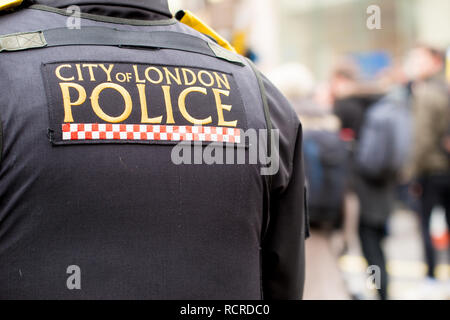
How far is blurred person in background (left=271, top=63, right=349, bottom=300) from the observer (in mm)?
4871

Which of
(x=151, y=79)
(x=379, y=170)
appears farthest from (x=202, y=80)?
(x=379, y=170)

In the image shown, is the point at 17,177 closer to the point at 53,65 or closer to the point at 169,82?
the point at 53,65

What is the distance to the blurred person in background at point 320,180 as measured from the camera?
4871mm

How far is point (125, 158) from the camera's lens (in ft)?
5.81

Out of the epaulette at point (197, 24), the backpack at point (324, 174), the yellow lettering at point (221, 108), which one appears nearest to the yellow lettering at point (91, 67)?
the yellow lettering at point (221, 108)

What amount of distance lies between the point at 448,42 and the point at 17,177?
38.3 ft

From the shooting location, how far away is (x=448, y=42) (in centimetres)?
1219

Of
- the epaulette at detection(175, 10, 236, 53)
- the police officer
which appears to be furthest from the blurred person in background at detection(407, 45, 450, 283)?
the police officer

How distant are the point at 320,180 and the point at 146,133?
323 cm

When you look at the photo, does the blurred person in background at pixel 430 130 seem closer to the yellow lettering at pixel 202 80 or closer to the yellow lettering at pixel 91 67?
the yellow lettering at pixel 202 80

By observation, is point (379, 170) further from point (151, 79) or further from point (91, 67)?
point (91, 67)

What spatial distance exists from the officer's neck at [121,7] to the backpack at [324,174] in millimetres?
2960

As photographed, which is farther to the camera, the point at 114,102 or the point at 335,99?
the point at 335,99
